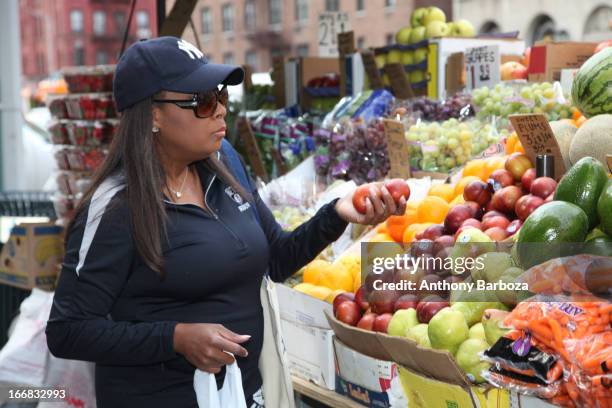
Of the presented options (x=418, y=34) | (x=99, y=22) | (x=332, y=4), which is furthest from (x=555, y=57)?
(x=99, y=22)

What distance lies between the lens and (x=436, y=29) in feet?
18.9

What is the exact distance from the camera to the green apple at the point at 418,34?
230 inches

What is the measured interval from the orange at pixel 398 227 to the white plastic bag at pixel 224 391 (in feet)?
4.14

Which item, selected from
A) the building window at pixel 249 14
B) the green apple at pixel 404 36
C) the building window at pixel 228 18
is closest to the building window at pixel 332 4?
the building window at pixel 249 14

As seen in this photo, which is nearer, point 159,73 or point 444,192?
point 159,73

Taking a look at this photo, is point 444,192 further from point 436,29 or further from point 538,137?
point 436,29

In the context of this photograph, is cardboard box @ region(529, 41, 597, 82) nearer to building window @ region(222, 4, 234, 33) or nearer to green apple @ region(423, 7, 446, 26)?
green apple @ region(423, 7, 446, 26)

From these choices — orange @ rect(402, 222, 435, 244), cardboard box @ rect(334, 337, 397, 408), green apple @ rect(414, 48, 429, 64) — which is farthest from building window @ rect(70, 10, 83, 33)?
cardboard box @ rect(334, 337, 397, 408)

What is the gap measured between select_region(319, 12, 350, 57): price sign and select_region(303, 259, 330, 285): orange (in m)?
3.76

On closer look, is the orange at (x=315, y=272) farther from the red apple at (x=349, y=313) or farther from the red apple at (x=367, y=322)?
the red apple at (x=367, y=322)

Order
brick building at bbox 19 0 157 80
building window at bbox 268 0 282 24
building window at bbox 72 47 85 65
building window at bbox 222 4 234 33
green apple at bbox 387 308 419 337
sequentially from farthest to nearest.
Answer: brick building at bbox 19 0 157 80 → building window at bbox 72 47 85 65 → building window at bbox 222 4 234 33 → building window at bbox 268 0 282 24 → green apple at bbox 387 308 419 337

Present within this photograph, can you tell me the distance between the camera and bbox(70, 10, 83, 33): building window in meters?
57.3

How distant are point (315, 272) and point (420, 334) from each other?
90 centimetres

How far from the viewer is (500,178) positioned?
9.70 feet
